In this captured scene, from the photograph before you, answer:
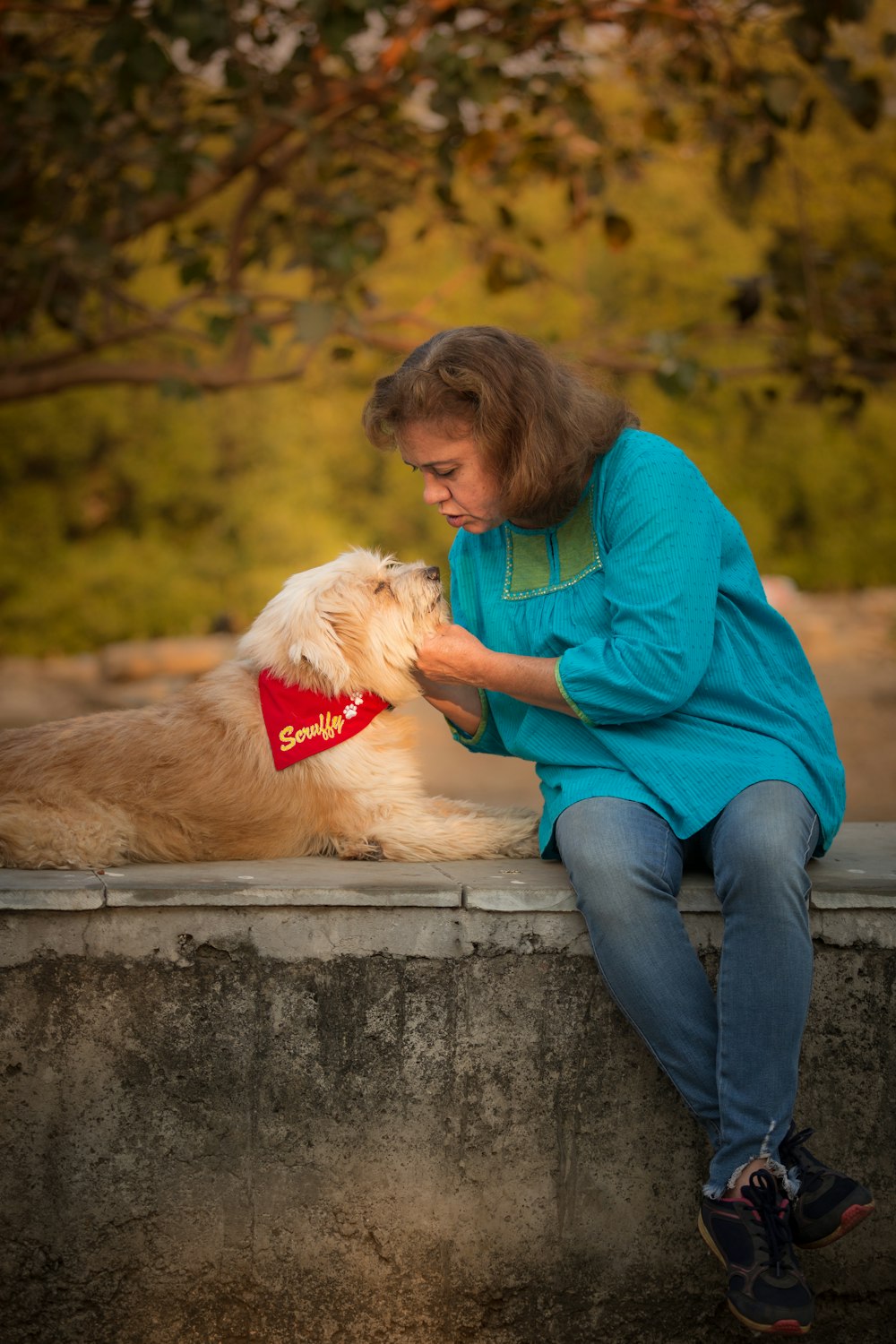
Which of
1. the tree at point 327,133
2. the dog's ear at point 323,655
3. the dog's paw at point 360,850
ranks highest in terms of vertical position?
Result: the tree at point 327,133

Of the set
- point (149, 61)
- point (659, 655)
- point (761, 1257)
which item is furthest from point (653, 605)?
point (149, 61)

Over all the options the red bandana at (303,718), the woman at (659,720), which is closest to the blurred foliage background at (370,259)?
the woman at (659,720)

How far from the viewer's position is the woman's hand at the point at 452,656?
8.83ft

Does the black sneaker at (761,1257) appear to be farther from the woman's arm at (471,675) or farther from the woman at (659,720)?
the woman's arm at (471,675)

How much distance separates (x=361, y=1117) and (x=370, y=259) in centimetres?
319

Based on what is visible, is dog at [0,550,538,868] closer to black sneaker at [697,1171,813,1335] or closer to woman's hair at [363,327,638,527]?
woman's hair at [363,327,638,527]

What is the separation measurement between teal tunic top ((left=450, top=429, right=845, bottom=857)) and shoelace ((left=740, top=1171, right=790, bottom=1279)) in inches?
24.8

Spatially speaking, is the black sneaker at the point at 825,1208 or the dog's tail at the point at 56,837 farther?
the dog's tail at the point at 56,837

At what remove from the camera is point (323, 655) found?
9.52ft

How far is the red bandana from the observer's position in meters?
2.93

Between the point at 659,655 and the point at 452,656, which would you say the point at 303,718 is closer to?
the point at 452,656

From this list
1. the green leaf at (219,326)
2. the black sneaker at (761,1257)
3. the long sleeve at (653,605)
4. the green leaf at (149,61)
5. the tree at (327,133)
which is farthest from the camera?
the green leaf at (219,326)

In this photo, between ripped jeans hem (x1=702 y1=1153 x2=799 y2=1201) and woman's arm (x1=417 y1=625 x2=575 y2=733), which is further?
woman's arm (x1=417 y1=625 x2=575 y2=733)

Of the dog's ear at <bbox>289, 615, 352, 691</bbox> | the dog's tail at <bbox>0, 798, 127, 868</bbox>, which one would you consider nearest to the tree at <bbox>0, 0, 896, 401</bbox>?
the dog's ear at <bbox>289, 615, 352, 691</bbox>
